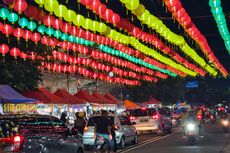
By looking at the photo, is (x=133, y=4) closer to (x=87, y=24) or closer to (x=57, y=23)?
(x=87, y=24)

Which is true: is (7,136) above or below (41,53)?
below

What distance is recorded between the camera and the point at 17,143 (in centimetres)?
1066

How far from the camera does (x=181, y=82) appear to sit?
73.4m

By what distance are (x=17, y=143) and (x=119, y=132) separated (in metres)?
10.6

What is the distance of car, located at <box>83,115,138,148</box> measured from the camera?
63.4 feet

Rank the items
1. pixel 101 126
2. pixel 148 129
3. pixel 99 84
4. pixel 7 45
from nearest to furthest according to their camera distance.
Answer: pixel 101 126
pixel 7 45
pixel 148 129
pixel 99 84

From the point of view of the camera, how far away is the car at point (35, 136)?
34.7 ft

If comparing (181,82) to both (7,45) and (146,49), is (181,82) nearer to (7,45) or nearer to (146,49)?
(146,49)

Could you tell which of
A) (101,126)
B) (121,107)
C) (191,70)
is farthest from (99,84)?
(101,126)

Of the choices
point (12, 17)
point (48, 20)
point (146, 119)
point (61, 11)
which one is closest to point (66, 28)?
point (48, 20)

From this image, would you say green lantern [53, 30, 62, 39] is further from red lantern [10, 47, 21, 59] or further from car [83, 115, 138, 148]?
car [83, 115, 138, 148]

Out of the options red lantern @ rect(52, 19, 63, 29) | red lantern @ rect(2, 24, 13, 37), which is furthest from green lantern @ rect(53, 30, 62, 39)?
red lantern @ rect(2, 24, 13, 37)

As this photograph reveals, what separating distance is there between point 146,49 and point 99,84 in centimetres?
2231

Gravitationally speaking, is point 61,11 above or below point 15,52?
above
